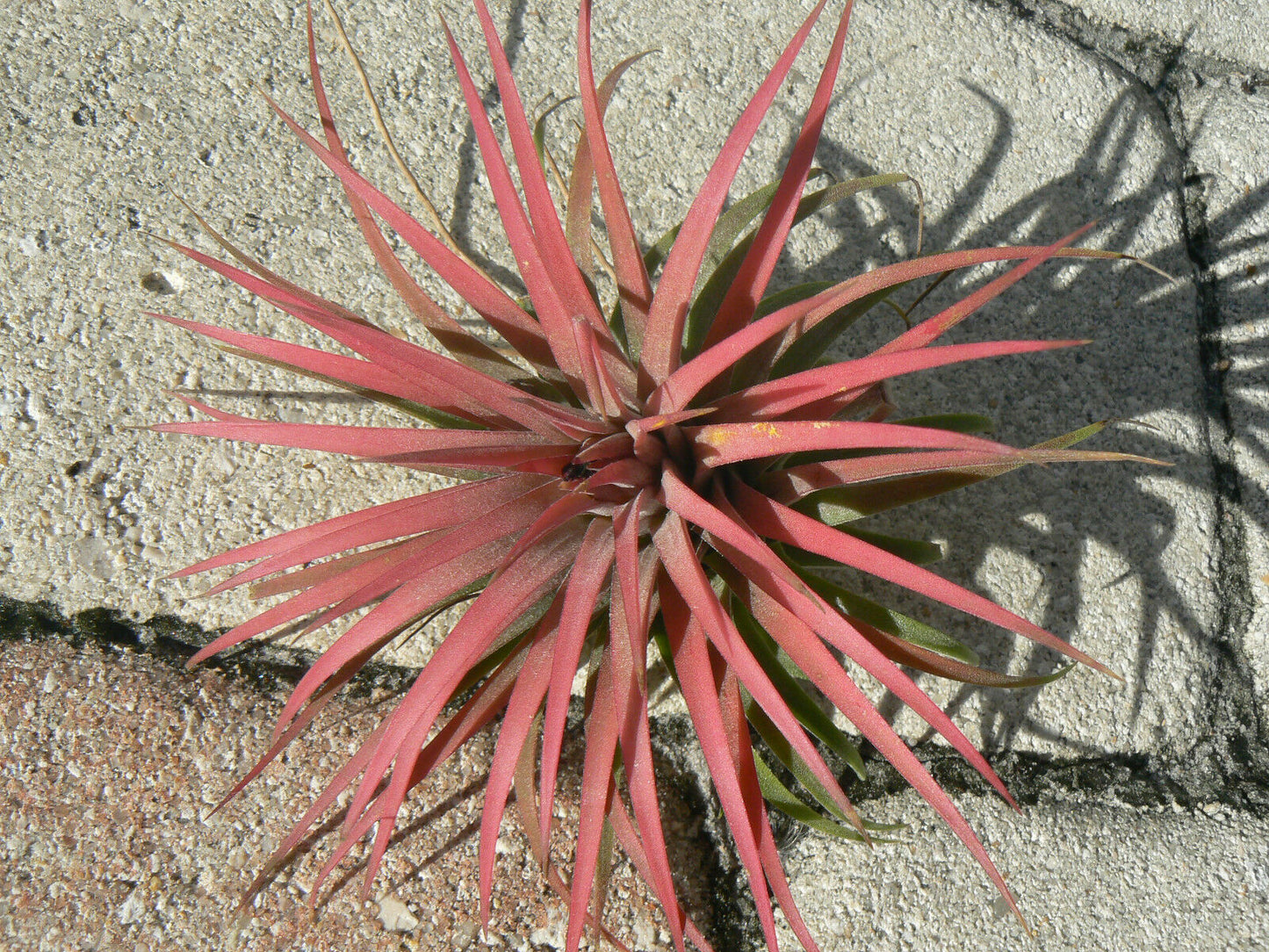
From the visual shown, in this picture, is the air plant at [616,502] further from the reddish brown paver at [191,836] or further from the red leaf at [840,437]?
the reddish brown paver at [191,836]

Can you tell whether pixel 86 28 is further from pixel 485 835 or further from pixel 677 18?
pixel 485 835

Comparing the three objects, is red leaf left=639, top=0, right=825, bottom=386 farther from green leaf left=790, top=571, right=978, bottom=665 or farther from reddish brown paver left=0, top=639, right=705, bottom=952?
reddish brown paver left=0, top=639, right=705, bottom=952

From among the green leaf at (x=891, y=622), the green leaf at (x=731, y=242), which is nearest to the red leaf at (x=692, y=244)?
the green leaf at (x=731, y=242)

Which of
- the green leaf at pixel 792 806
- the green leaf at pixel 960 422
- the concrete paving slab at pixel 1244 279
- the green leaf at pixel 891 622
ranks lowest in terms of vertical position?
the green leaf at pixel 792 806

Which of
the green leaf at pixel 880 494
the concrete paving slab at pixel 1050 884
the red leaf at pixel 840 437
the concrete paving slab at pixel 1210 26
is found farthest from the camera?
the concrete paving slab at pixel 1210 26

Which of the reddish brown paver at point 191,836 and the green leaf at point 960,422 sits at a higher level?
the green leaf at point 960,422

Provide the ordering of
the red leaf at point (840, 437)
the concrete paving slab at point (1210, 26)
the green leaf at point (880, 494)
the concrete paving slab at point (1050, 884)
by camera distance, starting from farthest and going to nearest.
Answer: the concrete paving slab at point (1210, 26), the concrete paving slab at point (1050, 884), the green leaf at point (880, 494), the red leaf at point (840, 437)

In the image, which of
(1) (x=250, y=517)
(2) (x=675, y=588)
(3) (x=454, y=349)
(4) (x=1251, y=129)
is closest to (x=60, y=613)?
(1) (x=250, y=517)

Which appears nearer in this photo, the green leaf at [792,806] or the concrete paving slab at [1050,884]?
the green leaf at [792,806]

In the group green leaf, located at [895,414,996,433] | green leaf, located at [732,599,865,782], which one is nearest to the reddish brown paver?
green leaf, located at [732,599,865,782]
